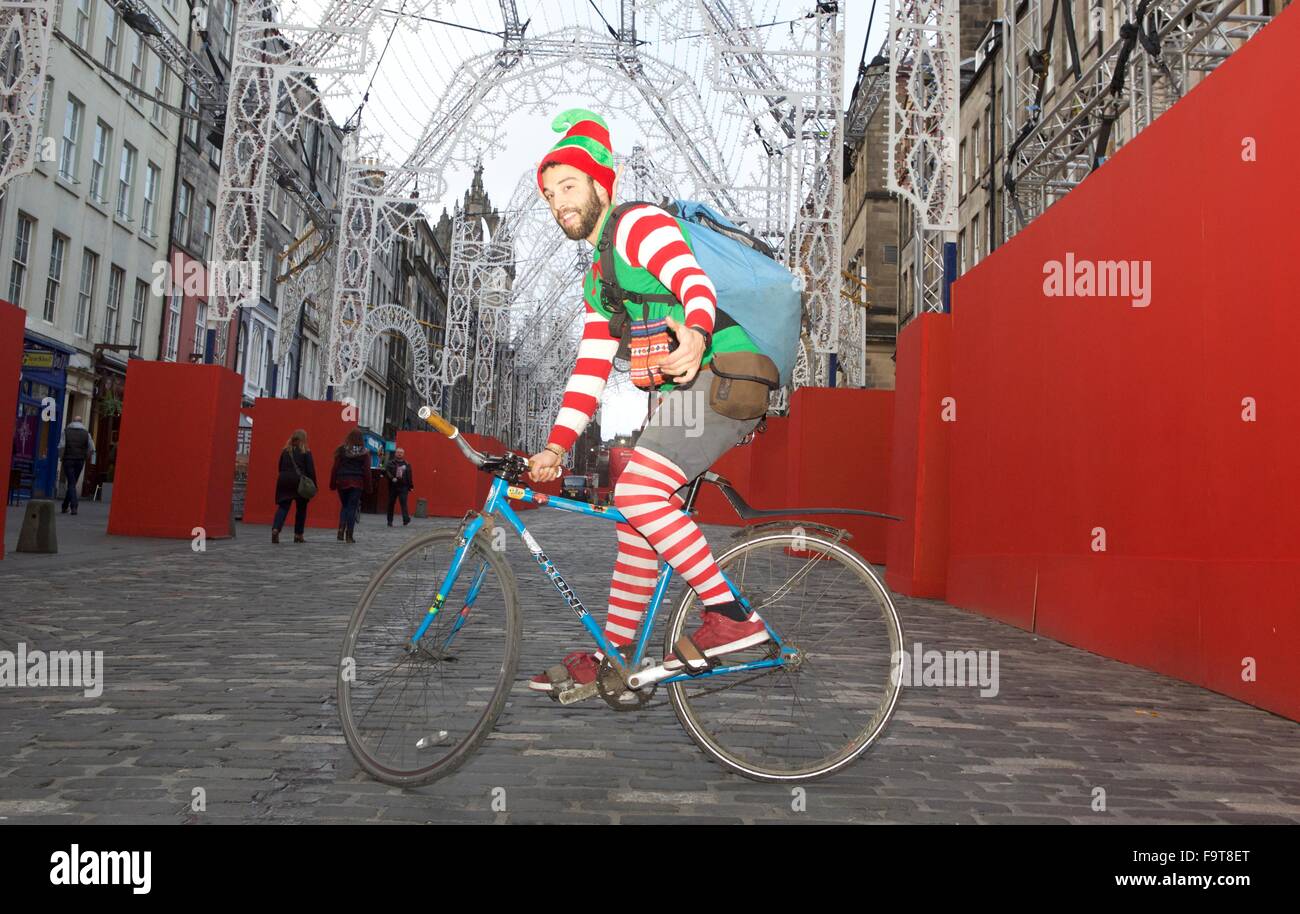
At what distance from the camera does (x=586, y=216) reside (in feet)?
11.5

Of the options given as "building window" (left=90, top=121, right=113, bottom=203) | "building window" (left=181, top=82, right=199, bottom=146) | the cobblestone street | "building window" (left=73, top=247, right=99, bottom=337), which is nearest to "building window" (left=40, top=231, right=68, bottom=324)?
"building window" (left=73, top=247, right=99, bottom=337)

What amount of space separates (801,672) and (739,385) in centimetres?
98

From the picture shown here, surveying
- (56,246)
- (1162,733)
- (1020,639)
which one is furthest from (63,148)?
(1162,733)

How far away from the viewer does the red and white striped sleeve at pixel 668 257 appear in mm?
3150

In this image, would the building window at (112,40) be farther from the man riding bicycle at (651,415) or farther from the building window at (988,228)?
the man riding bicycle at (651,415)

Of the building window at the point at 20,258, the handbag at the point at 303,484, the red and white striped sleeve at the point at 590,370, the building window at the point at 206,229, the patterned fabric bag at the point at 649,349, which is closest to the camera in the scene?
the patterned fabric bag at the point at 649,349

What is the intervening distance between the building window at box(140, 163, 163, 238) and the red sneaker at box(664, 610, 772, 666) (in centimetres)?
3072

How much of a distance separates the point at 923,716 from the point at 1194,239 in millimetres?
3281

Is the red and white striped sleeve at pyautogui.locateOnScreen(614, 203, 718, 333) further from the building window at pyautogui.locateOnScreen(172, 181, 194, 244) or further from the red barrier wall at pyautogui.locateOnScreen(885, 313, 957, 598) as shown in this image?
the building window at pyautogui.locateOnScreen(172, 181, 194, 244)

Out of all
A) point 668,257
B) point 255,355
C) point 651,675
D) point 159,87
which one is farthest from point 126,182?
point 651,675

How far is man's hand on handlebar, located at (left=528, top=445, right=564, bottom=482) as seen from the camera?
3.32m

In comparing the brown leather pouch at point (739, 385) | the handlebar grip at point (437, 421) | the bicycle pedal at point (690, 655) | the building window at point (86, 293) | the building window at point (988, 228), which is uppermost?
the building window at point (988, 228)

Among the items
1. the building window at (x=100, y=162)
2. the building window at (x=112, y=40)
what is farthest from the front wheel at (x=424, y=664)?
the building window at (x=112, y=40)

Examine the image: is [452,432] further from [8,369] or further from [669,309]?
[8,369]
